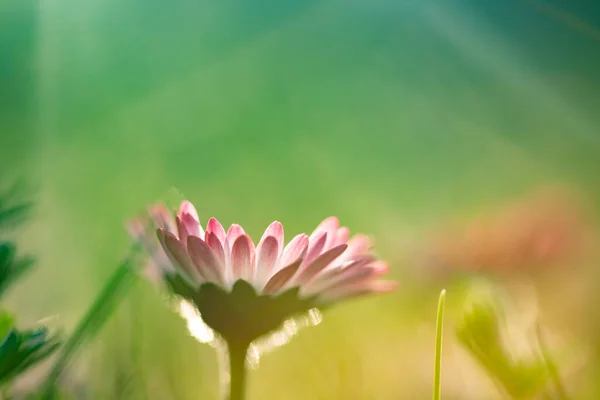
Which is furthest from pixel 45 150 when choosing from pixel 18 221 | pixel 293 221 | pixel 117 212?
pixel 18 221

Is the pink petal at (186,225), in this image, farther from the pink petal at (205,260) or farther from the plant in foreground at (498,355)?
the plant in foreground at (498,355)

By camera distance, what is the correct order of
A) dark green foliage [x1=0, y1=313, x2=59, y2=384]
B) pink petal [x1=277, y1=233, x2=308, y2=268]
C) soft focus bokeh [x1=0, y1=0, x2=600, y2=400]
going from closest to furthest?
dark green foliage [x1=0, y1=313, x2=59, y2=384]
pink petal [x1=277, y1=233, x2=308, y2=268]
soft focus bokeh [x1=0, y1=0, x2=600, y2=400]

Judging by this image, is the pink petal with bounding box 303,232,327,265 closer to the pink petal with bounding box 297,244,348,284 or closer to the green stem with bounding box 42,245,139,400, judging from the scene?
the pink petal with bounding box 297,244,348,284

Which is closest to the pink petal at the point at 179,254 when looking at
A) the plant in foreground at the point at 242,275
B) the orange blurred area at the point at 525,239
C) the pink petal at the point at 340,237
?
the plant in foreground at the point at 242,275

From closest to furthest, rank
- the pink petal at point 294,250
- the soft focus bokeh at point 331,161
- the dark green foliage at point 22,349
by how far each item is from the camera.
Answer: the dark green foliage at point 22,349 < the pink petal at point 294,250 < the soft focus bokeh at point 331,161

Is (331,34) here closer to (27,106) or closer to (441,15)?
(441,15)

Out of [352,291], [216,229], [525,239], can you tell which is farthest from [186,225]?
[525,239]

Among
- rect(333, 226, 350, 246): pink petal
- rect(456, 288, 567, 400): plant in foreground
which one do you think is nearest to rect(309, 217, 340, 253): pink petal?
rect(333, 226, 350, 246): pink petal
